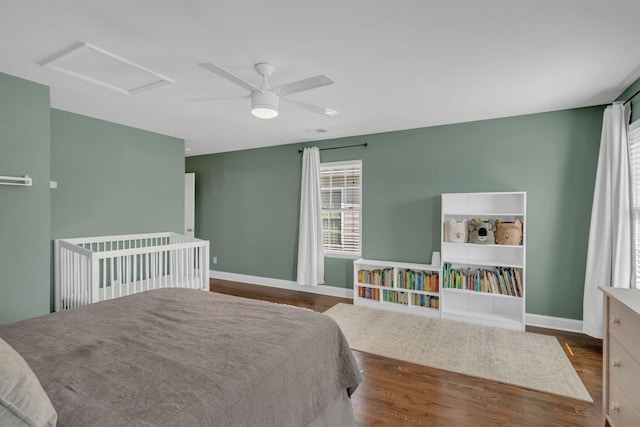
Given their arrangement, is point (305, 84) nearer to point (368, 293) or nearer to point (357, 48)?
point (357, 48)

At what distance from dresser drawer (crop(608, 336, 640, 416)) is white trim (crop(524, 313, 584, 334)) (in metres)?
2.05

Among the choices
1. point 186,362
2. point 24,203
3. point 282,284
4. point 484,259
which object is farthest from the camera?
point 282,284

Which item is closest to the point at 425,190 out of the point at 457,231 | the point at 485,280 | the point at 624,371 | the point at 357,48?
the point at 457,231

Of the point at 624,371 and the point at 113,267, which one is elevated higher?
the point at 113,267

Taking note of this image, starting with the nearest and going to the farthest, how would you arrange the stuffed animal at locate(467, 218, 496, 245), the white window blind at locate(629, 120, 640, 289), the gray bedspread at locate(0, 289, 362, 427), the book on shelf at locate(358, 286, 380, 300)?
the gray bedspread at locate(0, 289, 362, 427) < the white window blind at locate(629, 120, 640, 289) < the stuffed animal at locate(467, 218, 496, 245) < the book on shelf at locate(358, 286, 380, 300)

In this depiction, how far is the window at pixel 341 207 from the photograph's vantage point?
16.0ft

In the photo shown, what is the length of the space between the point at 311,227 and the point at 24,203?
10.7 ft

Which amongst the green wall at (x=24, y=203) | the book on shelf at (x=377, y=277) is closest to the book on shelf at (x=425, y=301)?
the book on shelf at (x=377, y=277)

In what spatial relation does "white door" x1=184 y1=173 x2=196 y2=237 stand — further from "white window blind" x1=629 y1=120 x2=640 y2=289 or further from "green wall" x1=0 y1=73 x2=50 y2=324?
"white window blind" x1=629 y1=120 x2=640 y2=289

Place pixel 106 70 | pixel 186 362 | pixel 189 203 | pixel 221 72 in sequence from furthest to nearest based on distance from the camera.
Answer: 1. pixel 189 203
2. pixel 106 70
3. pixel 221 72
4. pixel 186 362

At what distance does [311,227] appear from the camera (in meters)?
4.96

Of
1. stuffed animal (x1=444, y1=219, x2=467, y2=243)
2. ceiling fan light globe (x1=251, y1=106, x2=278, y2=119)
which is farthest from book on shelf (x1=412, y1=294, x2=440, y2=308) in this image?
ceiling fan light globe (x1=251, y1=106, x2=278, y2=119)

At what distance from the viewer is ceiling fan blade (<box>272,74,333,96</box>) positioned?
6.70ft

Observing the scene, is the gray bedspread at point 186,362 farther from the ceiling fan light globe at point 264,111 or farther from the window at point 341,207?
the window at point 341,207
